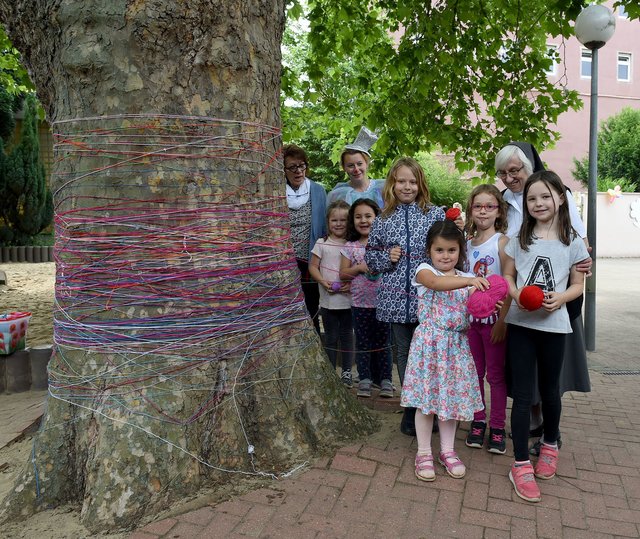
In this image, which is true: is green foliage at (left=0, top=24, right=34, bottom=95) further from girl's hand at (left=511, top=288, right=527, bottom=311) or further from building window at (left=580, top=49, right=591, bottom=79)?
building window at (left=580, top=49, right=591, bottom=79)

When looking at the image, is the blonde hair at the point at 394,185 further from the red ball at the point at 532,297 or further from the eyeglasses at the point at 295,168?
the red ball at the point at 532,297

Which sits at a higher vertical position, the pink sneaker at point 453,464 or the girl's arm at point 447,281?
the girl's arm at point 447,281

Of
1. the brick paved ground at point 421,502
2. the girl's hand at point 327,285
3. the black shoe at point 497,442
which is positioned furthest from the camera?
the girl's hand at point 327,285

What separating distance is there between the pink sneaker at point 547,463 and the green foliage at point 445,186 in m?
18.5

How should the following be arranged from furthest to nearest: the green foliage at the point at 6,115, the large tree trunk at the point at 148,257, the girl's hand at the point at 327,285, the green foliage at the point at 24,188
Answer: the green foliage at the point at 6,115
the green foliage at the point at 24,188
the girl's hand at the point at 327,285
the large tree trunk at the point at 148,257

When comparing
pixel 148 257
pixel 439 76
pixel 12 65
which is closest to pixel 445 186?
pixel 439 76

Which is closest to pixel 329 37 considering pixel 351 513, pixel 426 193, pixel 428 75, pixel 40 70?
pixel 428 75

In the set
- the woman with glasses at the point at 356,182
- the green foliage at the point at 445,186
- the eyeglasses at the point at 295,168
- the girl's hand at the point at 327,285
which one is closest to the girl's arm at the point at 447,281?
the girl's hand at the point at 327,285

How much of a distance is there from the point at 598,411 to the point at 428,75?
14.7 ft

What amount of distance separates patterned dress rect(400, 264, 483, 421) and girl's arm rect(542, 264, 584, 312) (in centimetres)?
42

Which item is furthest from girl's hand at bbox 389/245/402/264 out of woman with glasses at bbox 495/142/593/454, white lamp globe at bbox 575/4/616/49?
white lamp globe at bbox 575/4/616/49

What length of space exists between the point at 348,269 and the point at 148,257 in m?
1.83

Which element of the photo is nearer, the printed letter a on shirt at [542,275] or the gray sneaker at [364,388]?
the printed letter a on shirt at [542,275]

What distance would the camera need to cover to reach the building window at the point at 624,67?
32.0 m
